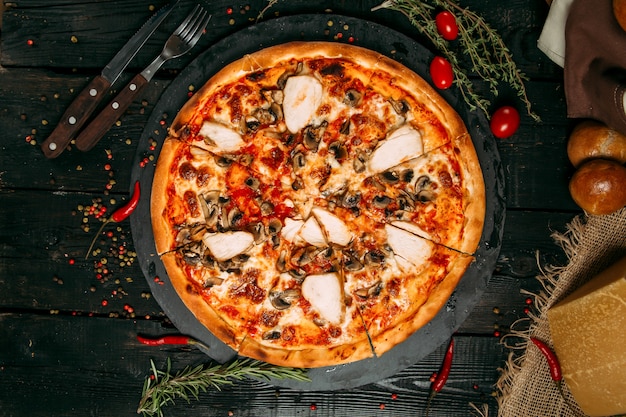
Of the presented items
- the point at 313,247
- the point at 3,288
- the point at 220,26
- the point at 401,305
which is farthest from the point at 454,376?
the point at 3,288

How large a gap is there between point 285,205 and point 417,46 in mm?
1539

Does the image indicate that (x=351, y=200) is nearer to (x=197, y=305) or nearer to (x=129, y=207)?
(x=197, y=305)

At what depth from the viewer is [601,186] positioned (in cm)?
394

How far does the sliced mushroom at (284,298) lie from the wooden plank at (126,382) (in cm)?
83

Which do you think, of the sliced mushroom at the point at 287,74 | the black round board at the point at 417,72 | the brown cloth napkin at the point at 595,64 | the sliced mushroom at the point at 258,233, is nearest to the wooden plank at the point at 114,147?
the black round board at the point at 417,72

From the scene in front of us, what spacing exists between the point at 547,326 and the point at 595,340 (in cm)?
42

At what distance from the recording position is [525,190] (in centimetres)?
448

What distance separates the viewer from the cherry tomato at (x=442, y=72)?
410 cm

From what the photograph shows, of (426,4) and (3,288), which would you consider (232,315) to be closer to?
(3,288)

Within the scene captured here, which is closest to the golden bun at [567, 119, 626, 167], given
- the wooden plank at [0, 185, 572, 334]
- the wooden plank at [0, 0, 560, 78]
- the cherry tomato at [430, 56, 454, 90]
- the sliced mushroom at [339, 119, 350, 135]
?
the wooden plank at [0, 0, 560, 78]

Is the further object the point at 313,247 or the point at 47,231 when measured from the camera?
the point at 47,231

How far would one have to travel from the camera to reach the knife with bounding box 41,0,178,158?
14.0 feet

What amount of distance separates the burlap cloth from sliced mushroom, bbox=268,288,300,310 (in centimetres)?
175

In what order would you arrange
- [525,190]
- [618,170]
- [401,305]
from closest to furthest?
1. [618,170]
2. [401,305]
3. [525,190]
